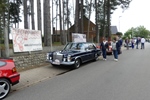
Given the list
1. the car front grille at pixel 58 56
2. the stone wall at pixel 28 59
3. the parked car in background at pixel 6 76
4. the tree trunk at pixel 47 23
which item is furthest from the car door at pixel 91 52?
the parked car in background at pixel 6 76

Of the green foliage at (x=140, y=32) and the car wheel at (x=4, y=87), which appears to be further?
the green foliage at (x=140, y=32)

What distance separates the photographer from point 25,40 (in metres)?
9.77

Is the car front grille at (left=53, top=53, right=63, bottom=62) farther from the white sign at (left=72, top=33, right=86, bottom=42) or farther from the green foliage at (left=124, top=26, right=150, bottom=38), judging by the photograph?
the green foliage at (left=124, top=26, right=150, bottom=38)

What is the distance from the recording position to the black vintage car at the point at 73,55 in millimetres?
9389

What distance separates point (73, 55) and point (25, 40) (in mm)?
2863

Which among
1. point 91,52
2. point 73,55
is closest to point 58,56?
point 73,55

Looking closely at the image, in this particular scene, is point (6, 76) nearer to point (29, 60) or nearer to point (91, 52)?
point (29, 60)

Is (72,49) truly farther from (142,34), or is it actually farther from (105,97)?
(142,34)

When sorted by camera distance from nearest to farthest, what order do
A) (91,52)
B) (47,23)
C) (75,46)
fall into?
(75,46)
(91,52)
(47,23)

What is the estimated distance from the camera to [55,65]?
10336mm

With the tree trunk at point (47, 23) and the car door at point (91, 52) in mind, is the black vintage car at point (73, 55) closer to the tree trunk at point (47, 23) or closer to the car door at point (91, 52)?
the car door at point (91, 52)

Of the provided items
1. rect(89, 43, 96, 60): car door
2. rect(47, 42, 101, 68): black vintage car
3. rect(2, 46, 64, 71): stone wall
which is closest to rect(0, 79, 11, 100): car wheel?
rect(2, 46, 64, 71): stone wall

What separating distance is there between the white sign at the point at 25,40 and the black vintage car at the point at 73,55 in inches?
46.1

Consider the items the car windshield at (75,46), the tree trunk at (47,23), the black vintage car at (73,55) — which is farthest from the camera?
the tree trunk at (47,23)
